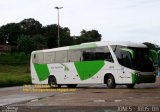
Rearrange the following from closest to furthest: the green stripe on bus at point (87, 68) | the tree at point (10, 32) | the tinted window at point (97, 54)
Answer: the tinted window at point (97, 54) → the green stripe on bus at point (87, 68) → the tree at point (10, 32)

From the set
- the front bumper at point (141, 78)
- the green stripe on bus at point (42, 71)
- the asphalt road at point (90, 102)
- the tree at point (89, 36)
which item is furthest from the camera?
the tree at point (89, 36)

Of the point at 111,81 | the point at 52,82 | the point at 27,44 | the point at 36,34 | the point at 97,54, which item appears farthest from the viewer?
the point at 36,34

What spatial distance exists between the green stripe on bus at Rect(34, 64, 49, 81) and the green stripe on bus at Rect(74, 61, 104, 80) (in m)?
3.79

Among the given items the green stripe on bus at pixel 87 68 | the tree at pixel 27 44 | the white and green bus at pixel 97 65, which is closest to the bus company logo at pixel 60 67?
the white and green bus at pixel 97 65

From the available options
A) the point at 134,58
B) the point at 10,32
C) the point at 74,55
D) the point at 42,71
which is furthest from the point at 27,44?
the point at 134,58

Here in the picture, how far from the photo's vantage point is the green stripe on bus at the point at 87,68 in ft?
105

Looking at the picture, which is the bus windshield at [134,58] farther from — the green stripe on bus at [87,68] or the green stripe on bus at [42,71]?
the green stripe on bus at [42,71]

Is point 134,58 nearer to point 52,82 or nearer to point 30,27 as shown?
point 52,82

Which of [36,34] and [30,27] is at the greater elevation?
[30,27]

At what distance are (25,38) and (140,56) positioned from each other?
310 ft

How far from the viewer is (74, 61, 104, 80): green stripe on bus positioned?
31.9 meters

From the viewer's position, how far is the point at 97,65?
1257 inches

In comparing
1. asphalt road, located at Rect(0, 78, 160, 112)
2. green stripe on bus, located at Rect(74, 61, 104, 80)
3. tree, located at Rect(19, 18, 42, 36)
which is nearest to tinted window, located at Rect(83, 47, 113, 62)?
→ green stripe on bus, located at Rect(74, 61, 104, 80)

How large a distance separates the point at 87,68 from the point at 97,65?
48.1 inches
